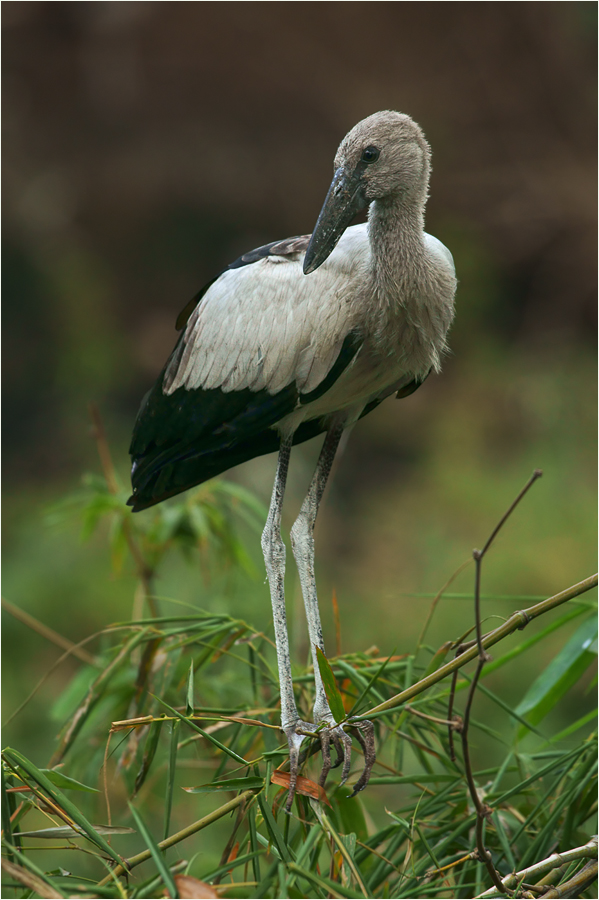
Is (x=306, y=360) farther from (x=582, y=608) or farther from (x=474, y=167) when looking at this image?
(x=474, y=167)

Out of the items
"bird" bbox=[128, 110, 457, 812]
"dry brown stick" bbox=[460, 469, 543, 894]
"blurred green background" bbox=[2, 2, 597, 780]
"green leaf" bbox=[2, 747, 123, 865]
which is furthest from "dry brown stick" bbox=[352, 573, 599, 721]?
"blurred green background" bbox=[2, 2, 597, 780]

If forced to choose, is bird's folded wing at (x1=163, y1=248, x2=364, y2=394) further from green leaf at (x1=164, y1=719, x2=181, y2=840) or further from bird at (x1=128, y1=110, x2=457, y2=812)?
green leaf at (x1=164, y1=719, x2=181, y2=840)

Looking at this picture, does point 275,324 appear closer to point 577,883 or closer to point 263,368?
point 263,368

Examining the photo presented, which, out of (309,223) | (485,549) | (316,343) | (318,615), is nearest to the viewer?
(485,549)

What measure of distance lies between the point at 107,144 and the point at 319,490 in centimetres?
255

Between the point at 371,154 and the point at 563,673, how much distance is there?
0.59 meters

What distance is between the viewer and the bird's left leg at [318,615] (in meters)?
0.73

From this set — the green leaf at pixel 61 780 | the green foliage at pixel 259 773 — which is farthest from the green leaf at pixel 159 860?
the green leaf at pixel 61 780

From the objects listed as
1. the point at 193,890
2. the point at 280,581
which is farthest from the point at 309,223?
the point at 193,890

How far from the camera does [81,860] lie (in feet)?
5.30

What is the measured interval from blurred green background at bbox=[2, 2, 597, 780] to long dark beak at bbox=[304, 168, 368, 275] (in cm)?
187

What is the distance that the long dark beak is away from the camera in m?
0.65

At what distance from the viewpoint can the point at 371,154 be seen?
64cm

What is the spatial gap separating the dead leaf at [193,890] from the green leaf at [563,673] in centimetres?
47
